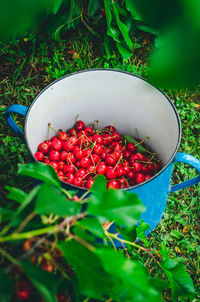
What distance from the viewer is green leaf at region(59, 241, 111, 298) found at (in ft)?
1.83

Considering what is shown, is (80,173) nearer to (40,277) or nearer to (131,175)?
(131,175)

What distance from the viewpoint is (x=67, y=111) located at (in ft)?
5.12

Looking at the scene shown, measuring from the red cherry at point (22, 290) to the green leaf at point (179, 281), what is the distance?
47 cm

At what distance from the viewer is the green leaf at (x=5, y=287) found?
0.52m

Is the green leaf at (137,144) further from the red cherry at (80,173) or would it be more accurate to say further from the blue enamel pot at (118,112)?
the red cherry at (80,173)

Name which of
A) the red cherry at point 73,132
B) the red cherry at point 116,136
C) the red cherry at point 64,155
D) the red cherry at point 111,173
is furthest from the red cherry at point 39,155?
the red cherry at point 116,136

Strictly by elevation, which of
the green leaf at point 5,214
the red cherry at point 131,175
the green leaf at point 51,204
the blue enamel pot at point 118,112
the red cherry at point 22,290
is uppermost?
the green leaf at point 51,204

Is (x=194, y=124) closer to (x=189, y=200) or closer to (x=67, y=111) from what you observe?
(x=189, y=200)

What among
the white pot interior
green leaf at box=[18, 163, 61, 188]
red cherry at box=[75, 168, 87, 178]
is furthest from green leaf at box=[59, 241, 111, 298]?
red cherry at box=[75, 168, 87, 178]

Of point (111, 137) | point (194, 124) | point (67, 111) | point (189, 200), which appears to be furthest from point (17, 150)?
point (194, 124)

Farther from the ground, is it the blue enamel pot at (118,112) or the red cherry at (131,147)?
the blue enamel pot at (118,112)

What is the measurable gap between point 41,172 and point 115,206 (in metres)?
0.21

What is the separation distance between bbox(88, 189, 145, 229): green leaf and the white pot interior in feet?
2.06

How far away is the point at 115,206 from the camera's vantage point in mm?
600
